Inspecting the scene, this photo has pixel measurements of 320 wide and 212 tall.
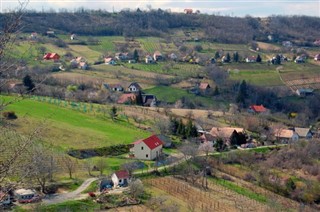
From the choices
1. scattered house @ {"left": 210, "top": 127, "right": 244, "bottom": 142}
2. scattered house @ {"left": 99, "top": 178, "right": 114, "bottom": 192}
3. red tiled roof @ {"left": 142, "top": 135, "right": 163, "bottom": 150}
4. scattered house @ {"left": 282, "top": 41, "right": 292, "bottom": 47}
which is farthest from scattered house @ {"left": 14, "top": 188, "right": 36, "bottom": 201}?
scattered house @ {"left": 282, "top": 41, "right": 292, "bottom": 47}

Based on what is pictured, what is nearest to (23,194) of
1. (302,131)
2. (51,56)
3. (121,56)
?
(302,131)

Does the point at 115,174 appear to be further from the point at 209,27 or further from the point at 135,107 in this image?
the point at 209,27

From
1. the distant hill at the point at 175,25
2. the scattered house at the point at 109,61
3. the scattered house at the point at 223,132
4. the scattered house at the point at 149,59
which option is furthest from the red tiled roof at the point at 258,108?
the distant hill at the point at 175,25

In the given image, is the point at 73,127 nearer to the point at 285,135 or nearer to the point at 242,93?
the point at 285,135

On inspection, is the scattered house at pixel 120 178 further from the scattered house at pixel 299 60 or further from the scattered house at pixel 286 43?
the scattered house at pixel 286 43

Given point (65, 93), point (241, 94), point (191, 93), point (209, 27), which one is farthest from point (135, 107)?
point (209, 27)

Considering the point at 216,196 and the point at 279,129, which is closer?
the point at 216,196

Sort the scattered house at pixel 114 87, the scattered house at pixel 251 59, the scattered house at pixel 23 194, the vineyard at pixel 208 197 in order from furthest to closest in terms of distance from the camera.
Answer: the scattered house at pixel 251 59, the scattered house at pixel 114 87, the vineyard at pixel 208 197, the scattered house at pixel 23 194
